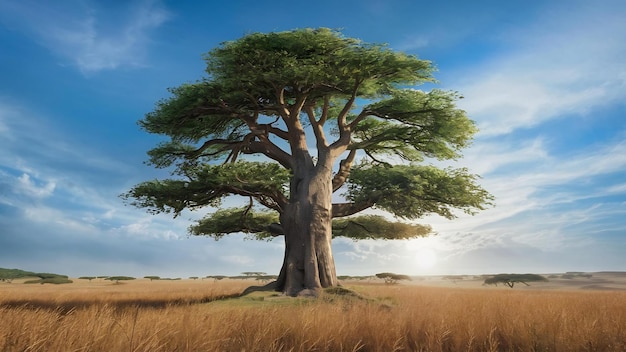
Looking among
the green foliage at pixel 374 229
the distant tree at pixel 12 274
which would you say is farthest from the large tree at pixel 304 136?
the distant tree at pixel 12 274

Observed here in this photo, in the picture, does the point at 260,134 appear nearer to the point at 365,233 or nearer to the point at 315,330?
the point at 365,233

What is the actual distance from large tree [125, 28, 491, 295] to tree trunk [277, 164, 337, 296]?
0.13 feet

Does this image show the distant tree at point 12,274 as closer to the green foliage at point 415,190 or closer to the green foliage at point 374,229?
the green foliage at point 374,229

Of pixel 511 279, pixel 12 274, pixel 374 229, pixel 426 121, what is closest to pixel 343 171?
pixel 426 121

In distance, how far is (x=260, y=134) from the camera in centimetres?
2066

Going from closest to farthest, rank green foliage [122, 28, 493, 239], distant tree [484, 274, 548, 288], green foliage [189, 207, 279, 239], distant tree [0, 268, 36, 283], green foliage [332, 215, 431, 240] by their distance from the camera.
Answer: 1. green foliage [122, 28, 493, 239]
2. green foliage [189, 207, 279, 239]
3. green foliage [332, 215, 431, 240]
4. distant tree [484, 274, 548, 288]
5. distant tree [0, 268, 36, 283]

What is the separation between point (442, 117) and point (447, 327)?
558 inches

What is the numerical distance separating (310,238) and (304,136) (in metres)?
4.87

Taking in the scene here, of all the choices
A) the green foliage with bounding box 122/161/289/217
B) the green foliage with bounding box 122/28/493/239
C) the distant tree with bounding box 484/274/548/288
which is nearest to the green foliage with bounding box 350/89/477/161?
the green foliage with bounding box 122/28/493/239

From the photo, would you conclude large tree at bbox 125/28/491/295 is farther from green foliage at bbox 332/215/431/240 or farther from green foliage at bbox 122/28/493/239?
green foliage at bbox 332/215/431/240

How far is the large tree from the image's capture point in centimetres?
1759

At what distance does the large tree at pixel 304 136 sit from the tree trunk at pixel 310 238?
1.6 inches

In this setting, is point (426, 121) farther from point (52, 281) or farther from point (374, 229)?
point (52, 281)

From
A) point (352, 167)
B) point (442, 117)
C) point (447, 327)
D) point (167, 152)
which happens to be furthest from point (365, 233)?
point (447, 327)
